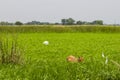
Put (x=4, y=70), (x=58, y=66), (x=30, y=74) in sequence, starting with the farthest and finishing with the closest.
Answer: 1. (x=58, y=66)
2. (x=4, y=70)
3. (x=30, y=74)

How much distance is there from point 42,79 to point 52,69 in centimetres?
99

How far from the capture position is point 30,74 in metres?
6.48

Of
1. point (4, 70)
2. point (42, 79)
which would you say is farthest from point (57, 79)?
point (4, 70)

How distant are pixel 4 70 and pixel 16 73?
16.6 inches

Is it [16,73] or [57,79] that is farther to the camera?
[16,73]

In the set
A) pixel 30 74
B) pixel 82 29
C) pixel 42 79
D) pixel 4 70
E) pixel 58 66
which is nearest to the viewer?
pixel 42 79

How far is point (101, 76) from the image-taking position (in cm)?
635

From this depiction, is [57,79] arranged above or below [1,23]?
below

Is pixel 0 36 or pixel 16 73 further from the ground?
pixel 0 36

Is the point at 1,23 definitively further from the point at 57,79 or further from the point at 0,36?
the point at 57,79

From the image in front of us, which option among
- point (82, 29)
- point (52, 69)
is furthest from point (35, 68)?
point (82, 29)

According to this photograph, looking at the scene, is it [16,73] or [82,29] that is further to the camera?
[82,29]

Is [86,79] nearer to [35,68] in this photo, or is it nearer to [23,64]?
[35,68]

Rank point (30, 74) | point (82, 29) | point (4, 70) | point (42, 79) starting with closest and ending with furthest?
point (42, 79) → point (30, 74) → point (4, 70) → point (82, 29)
